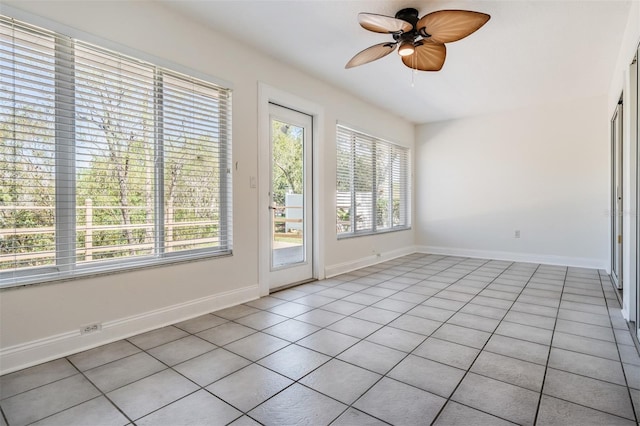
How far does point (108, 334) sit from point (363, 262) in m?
3.59

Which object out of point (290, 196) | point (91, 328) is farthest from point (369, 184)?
point (91, 328)

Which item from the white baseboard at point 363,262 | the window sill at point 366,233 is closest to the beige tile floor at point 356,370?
the white baseboard at point 363,262

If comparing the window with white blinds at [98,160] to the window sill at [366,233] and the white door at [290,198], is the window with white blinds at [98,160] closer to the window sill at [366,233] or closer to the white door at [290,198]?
the white door at [290,198]

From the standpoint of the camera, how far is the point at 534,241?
5602 millimetres

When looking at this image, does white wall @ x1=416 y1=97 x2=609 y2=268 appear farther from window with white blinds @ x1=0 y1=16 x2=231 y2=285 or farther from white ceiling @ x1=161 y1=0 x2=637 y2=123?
window with white blinds @ x1=0 y1=16 x2=231 y2=285

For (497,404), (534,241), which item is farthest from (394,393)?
(534,241)

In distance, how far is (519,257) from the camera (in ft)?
18.8

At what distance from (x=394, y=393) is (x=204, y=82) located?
2902 mm

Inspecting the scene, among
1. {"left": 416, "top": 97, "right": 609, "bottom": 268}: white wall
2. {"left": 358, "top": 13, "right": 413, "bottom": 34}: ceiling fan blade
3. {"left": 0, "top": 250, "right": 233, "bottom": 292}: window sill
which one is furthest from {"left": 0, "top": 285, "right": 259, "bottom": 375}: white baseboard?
{"left": 416, "top": 97, "right": 609, "bottom": 268}: white wall

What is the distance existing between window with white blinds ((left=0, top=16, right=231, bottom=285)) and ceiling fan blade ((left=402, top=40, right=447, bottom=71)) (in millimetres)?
1861

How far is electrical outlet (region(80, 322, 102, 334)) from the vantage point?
90.9 inches

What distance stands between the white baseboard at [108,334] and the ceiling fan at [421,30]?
2599 millimetres

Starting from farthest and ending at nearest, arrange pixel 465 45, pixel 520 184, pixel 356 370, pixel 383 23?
pixel 520 184
pixel 465 45
pixel 383 23
pixel 356 370

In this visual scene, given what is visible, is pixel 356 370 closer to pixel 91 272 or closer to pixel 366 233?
pixel 91 272
